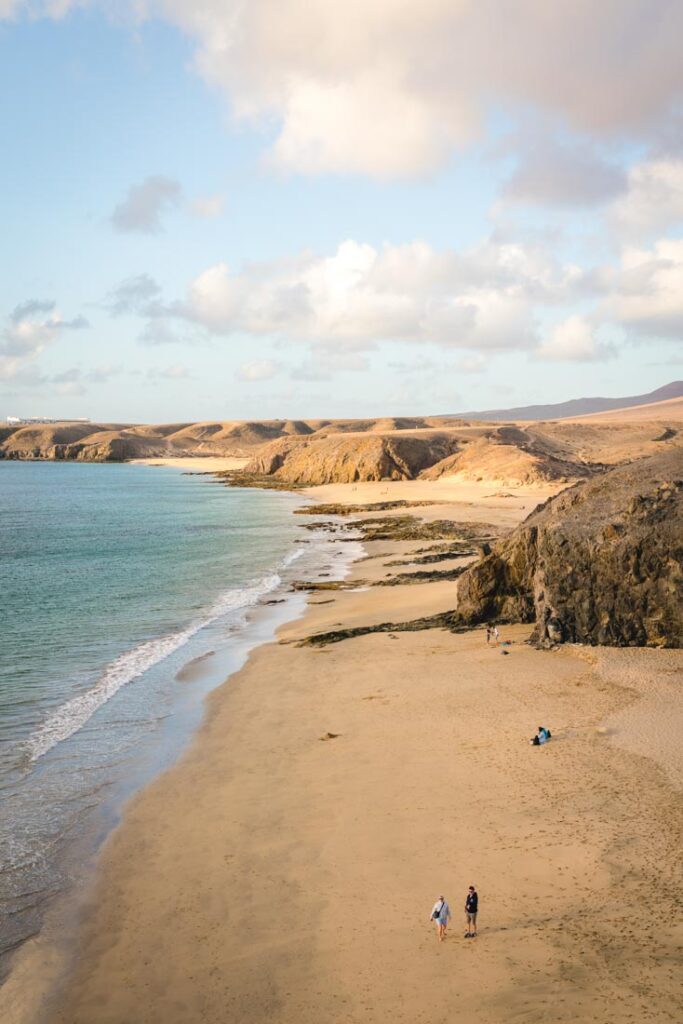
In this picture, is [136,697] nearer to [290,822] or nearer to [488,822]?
[290,822]

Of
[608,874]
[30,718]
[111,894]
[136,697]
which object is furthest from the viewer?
[136,697]

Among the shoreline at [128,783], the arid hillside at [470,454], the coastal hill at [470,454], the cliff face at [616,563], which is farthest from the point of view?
the coastal hill at [470,454]

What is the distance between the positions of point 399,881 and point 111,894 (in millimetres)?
5255

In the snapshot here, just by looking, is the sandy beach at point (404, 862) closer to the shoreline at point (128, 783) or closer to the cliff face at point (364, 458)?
the shoreline at point (128, 783)

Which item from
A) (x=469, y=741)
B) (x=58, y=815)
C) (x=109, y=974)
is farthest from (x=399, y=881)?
(x=58, y=815)

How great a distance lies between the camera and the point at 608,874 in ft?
40.0

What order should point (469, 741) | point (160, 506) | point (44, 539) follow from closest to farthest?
1. point (469, 741)
2. point (44, 539)
3. point (160, 506)

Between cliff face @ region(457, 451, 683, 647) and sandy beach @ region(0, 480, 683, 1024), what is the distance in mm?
1602

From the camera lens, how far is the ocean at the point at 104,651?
1544 centimetres

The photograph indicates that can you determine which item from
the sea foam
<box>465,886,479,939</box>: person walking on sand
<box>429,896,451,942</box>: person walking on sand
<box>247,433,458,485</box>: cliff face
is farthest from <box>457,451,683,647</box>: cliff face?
<box>247,433,458,485</box>: cliff face

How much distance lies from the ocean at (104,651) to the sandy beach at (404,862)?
3.97 ft

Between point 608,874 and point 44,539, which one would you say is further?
point 44,539

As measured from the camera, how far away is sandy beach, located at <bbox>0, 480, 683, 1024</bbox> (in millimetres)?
10109

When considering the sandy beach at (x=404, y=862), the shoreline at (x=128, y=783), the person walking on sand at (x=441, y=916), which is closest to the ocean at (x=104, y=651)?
the shoreline at (x=128, y=783)
